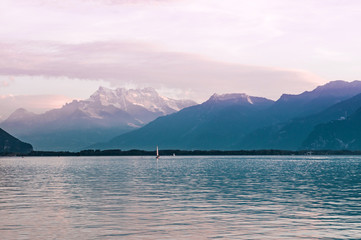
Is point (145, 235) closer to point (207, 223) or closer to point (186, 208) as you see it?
point (207, 223)

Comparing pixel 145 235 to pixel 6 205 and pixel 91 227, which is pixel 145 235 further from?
pixel 6 205

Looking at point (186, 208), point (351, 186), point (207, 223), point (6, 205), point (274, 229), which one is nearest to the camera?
point (274, 229)

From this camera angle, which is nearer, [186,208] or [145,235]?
[145,235]

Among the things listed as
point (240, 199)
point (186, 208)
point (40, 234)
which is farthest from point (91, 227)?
point (240, 199)

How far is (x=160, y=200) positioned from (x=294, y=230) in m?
25.8

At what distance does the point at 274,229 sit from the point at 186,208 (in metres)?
15.8

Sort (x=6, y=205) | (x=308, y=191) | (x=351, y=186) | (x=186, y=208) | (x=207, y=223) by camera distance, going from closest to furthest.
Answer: (x=207, y=223) → (x=186, y=208) → (x=6, y=205) → (x=308, y=191) → (x=351, y=186)

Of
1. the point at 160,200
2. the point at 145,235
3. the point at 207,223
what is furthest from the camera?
the point at 160,200

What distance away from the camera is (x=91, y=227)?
47.2m

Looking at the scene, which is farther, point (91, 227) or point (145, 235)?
point (91, 227)

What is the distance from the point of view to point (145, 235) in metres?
43.3

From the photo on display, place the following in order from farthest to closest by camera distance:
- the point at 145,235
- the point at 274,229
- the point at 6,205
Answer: the point at 6,205, the point at 274,229, the point at 145,235

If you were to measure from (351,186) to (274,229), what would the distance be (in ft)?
166

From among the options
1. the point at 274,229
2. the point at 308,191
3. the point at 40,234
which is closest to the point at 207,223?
the point at 274,229
